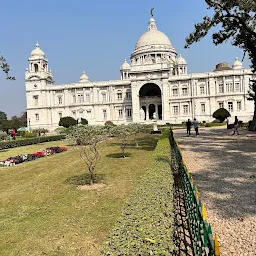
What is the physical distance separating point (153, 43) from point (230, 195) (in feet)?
210

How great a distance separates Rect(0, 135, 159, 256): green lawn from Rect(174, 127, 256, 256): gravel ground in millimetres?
2238

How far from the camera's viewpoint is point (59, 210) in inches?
276

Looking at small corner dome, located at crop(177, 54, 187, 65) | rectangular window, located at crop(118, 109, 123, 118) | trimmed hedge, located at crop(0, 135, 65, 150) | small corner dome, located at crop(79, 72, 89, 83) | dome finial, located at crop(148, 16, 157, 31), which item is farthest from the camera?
dome finial, located at crop(148, 16, 157, 31)

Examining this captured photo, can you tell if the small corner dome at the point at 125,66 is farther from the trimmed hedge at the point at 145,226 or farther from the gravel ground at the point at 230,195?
the trimmed hedge at the point at 145,226

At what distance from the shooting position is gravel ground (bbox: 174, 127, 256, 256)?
490 cm

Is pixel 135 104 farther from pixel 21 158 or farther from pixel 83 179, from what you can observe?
pixel 83 179

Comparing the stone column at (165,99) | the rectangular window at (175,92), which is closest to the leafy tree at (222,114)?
the stone column at (165,99)

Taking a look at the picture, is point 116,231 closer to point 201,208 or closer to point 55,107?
point 201,208

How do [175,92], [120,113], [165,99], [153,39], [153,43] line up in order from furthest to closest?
[153,39], [153,43], [120,113], [175,92], [165,99]

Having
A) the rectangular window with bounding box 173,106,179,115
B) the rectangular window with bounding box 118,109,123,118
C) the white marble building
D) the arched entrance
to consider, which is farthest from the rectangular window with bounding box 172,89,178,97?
the rectangular window with bounding box 118,109,123,118

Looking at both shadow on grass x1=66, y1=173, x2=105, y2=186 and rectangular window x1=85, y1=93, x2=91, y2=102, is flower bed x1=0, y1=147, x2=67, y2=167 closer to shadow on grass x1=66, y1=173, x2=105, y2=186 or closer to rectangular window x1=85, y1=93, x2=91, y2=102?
shadow on grass x1=66, y1=173, x2=105, y2=186

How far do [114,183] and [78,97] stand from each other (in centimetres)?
5405

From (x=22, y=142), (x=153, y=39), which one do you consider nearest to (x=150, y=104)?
(x=153, y=39)

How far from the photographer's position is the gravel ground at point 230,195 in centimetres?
490
